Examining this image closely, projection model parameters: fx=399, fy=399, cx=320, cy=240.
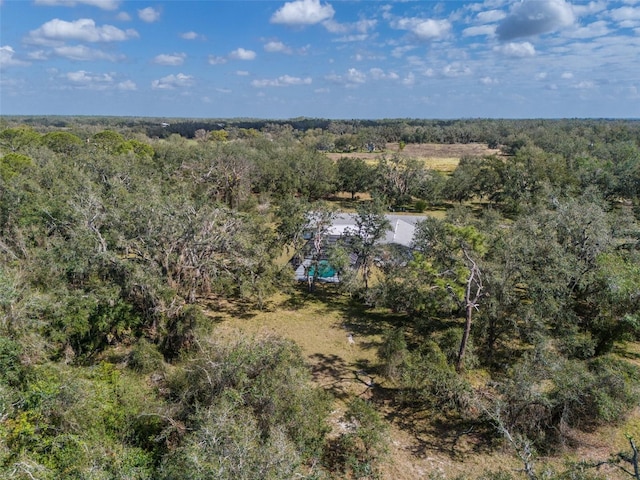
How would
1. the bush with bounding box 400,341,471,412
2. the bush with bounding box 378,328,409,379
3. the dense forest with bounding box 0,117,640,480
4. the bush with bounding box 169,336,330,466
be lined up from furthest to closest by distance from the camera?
the bush with bounding box 378,328,409,379
the bush with bounding box 400,341,471,412
the bush with bounding box 169,336,330,466
the dense forest with bounding box 0,117,640,480

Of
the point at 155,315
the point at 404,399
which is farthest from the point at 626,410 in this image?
the point at 155,315

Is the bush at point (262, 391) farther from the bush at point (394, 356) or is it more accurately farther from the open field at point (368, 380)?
the bush at point (394, 356)

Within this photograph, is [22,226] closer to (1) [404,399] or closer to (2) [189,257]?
(2) [189,257]

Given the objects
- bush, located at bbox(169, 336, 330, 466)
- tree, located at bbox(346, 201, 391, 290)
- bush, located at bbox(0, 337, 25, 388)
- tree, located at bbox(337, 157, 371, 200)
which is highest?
tree, located at bbox(337, 157, 371, 200)

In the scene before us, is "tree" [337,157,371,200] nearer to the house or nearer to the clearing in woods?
the house

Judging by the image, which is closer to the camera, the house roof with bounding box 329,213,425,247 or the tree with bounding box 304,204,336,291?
the tree with bounding box 304,204,336,291

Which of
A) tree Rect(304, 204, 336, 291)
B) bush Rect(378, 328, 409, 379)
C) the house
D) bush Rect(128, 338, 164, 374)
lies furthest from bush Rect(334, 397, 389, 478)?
tree Rect(304, 204, 336, 291)

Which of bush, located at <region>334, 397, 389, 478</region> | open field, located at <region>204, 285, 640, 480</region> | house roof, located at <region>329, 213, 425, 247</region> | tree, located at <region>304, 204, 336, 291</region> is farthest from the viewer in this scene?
house roof, located at <region>329, 213, 425, 247</region>

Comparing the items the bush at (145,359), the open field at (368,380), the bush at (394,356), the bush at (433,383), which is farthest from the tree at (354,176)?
the bush at (145,359)
